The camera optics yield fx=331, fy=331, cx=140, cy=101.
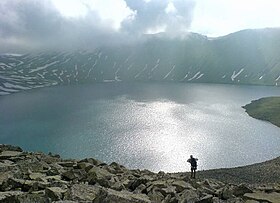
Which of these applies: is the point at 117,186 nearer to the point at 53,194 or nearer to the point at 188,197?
the point at 188,197

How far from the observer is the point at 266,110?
157 m

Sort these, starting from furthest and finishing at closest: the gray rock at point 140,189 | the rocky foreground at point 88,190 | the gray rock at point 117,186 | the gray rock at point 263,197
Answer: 1. the gray rock at point 140,189
2. the gray rock at point 117,186
3. the gray rock at point 263,197
4. the rocky foreground at point 88,190

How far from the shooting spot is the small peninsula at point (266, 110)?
14289 cm

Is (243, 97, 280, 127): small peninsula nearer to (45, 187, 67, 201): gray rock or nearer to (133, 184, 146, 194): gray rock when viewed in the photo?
(133, 184, 146, 194): gray rock

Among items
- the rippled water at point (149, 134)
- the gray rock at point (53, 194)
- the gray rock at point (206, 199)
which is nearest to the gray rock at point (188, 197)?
the gray rock at point (206, 199)

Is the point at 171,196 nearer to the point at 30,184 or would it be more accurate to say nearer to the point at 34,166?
the point at 30,184

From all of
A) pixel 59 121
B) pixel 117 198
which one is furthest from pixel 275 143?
pixel 117 198

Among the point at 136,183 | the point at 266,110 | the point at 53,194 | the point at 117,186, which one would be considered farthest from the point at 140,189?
the point at 266,110

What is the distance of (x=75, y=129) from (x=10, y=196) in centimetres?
10426

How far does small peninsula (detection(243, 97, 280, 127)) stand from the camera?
143m

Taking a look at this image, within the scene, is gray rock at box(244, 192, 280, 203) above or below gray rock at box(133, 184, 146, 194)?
above

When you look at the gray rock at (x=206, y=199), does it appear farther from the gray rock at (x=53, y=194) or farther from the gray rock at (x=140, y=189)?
the gray rock at (x=53, y=194)

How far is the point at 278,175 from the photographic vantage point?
56656mm

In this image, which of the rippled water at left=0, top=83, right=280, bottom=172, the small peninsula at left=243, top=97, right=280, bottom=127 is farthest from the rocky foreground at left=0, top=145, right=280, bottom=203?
the small peninsula at left=243, top=97, right=280, bottom=127
